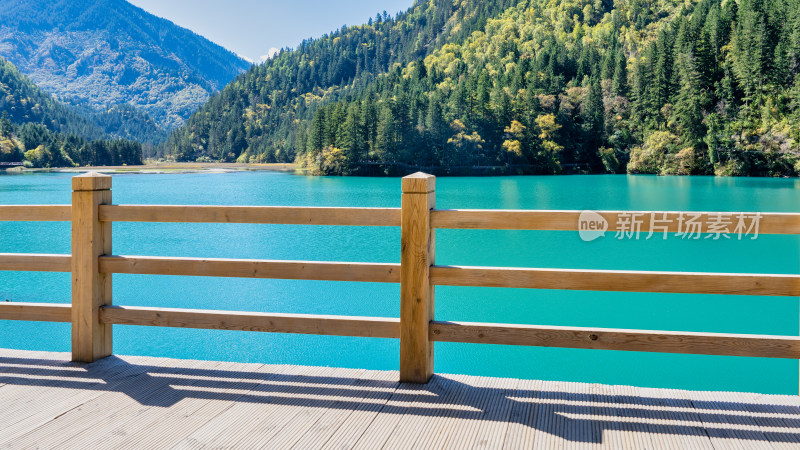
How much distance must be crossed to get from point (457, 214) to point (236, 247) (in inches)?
831

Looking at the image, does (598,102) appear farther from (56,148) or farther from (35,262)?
(56,148)

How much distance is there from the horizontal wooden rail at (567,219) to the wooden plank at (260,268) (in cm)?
40

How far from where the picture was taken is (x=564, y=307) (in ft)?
44.9

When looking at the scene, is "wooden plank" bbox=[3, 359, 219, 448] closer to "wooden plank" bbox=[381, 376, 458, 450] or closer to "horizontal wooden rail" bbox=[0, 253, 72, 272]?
"horizontal wooden rail" bbox=[0, 253, 72, 272]

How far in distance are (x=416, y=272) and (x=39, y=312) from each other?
2283mm

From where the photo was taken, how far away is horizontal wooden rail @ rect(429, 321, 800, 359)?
3.08m

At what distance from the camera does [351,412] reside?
121 inches

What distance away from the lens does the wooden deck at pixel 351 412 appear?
8.96 ft

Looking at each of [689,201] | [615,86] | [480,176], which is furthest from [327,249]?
[615,86]

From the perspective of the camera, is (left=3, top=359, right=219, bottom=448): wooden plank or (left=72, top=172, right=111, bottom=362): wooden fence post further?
(left=72, top=172, right=111, bottom=362): wooden fence post

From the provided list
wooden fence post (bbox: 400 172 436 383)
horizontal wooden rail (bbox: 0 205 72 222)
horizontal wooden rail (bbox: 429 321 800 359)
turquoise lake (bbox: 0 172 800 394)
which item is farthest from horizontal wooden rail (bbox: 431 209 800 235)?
turquoise lake (bbox: 0 172 800 394)

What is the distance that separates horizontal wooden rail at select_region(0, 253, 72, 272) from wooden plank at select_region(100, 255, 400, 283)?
9.2 inches

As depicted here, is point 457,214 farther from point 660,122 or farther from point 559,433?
point 660,122

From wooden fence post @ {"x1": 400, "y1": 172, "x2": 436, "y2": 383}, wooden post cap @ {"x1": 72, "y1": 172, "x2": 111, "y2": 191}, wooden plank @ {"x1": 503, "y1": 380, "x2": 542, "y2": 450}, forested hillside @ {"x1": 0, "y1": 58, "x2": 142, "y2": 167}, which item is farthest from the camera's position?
forested hillside @ {"x1": 0, "y1": 58, "x2": 142, "y2": 167}
